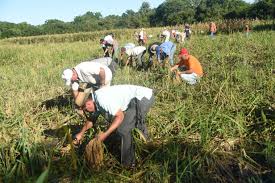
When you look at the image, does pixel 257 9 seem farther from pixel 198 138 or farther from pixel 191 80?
pixel 198 138

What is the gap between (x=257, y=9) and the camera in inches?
1294

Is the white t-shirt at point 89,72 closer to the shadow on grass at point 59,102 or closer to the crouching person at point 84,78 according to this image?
the crouching person at point 84,78

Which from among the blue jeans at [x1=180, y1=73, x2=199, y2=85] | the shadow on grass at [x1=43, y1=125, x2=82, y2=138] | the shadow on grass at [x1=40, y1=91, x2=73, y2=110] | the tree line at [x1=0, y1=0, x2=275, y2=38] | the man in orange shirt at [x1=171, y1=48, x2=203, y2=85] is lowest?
the shadow on grass at [x1=43, y1=125, x2=82, y2=138]

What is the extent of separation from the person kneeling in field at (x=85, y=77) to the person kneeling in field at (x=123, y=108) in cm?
113

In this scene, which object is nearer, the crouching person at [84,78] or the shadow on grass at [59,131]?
the shadow on grass at [59,131]

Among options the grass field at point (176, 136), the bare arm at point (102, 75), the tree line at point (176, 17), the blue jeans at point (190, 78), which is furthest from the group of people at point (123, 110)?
the tree line at point (176, 17)

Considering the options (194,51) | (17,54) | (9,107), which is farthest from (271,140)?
(17,54)

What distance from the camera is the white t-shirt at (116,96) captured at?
3.89 meters

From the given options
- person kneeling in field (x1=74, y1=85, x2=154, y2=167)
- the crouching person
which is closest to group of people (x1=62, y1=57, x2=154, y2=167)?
person kneeling in field (x1=74, y1=85, x2=154, y2=167)

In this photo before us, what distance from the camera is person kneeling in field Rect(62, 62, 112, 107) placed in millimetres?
5359

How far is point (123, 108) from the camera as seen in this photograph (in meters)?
4.08

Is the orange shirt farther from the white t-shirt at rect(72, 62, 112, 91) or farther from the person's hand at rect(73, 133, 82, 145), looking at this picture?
the person's hand at rect(73, 133, 82, 145)

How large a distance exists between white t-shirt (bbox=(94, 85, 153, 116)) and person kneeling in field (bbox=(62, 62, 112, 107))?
4.44ft

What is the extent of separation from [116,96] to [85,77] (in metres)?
1.73
